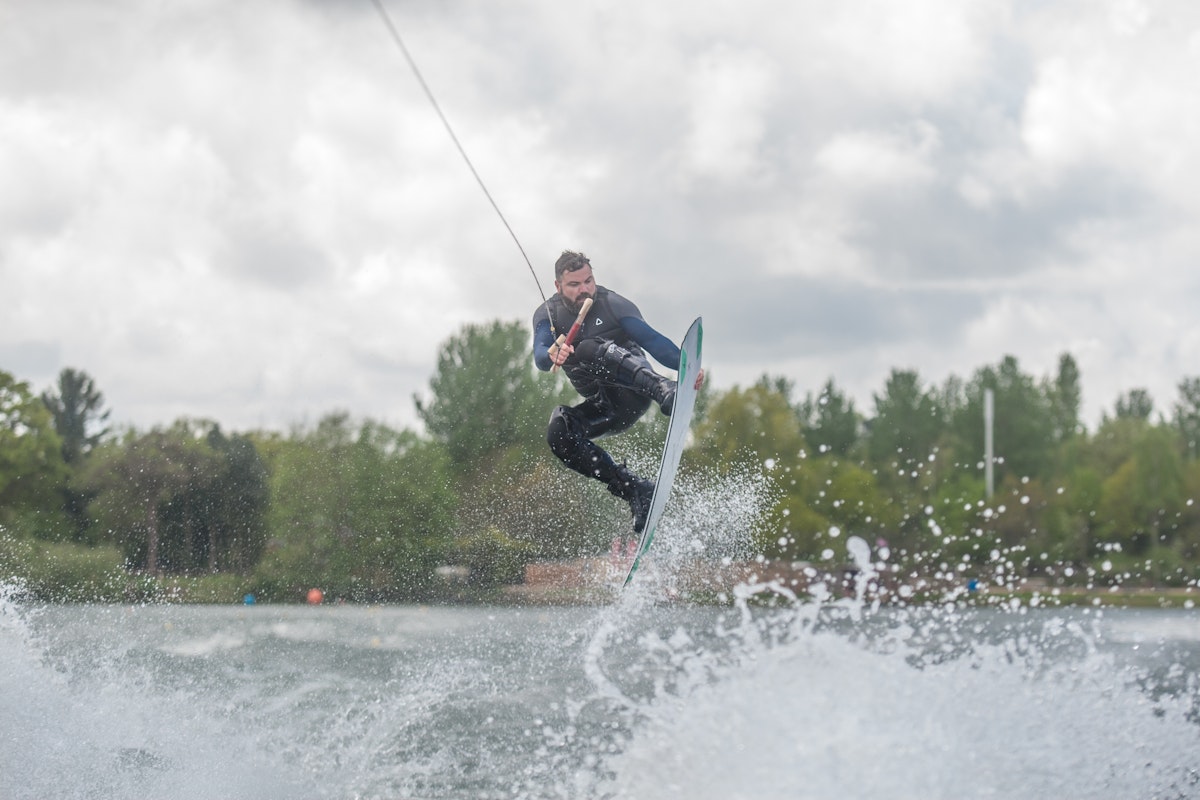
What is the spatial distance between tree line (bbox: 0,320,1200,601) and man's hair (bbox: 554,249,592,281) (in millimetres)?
3325

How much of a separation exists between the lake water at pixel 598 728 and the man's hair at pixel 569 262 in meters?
2.43

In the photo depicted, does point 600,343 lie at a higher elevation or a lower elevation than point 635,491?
higher

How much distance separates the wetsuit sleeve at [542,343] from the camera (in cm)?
762

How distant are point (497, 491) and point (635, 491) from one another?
11.0 m

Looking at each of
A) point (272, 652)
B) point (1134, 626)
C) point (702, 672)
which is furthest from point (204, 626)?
point (1134, 626)

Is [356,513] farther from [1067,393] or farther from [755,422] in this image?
[1067,393]

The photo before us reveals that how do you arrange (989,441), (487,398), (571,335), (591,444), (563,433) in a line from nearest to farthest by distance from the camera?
(571,335)
(563,433)
(591,444)
(487,398)
(989,441)

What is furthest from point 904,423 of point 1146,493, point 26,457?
point 26,457

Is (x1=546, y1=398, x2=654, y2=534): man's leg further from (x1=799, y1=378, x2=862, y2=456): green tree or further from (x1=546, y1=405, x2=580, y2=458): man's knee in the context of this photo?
(x1=799, y1=378, x2=862, y2=456): green tree

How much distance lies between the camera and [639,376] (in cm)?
785

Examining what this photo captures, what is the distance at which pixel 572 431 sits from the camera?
8.27 meters

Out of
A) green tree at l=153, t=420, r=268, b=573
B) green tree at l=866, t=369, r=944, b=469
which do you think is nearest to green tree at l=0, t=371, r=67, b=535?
green tree at l=153, t=420, r=268, b=573

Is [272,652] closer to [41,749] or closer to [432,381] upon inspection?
[41,749]

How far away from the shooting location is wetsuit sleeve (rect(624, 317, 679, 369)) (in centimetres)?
766
